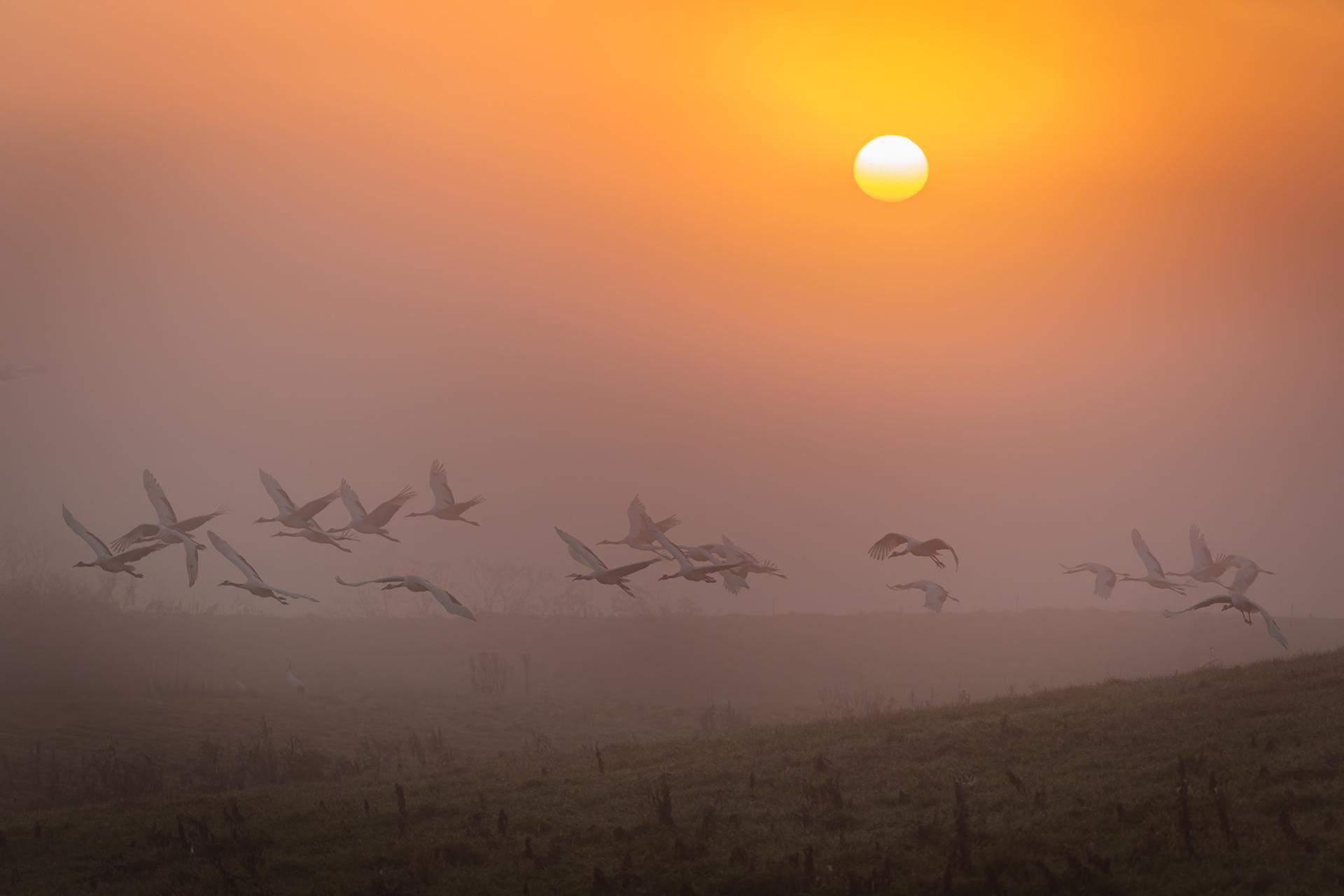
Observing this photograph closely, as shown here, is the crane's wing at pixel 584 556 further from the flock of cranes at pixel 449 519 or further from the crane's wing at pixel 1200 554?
the crane's wing at pixel 1200 554

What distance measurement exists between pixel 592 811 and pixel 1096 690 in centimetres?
1242

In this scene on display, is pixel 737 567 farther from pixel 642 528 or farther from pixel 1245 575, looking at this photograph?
pixel 1245 575

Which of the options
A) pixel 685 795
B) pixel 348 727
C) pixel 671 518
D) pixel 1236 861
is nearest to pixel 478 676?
pixel 348 727

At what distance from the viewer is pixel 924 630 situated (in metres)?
66.7

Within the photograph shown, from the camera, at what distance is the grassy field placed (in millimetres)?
15977

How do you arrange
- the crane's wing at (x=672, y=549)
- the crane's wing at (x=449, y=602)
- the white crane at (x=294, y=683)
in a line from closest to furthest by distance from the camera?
the crane's wing at (x=449, y=602) → the crane's wing at (x=672, y=549) → the white crane at (x=294, y=683)

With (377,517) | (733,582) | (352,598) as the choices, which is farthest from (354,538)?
(352,598)

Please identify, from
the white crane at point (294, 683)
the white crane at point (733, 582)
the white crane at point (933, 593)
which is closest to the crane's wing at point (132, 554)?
the white crane at point (733, 582)

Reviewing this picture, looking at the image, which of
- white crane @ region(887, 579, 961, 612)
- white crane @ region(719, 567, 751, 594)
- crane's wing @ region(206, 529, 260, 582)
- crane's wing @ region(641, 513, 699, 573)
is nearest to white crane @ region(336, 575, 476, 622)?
crane's wing @ region(206, 529, 260, 582)

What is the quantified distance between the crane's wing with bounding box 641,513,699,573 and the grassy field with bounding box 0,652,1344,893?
3802 mm

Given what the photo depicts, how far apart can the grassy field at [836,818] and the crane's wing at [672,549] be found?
3.80 m

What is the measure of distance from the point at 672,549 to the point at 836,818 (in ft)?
22.7

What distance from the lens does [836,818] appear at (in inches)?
736

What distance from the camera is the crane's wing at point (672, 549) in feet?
77.9
